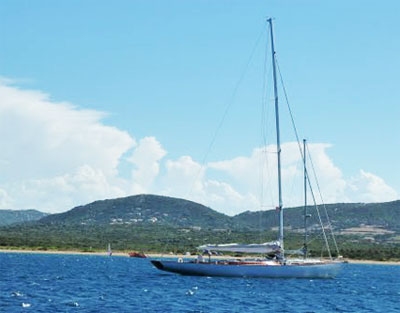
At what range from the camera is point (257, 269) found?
85625 millimetres

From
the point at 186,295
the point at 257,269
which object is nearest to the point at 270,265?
the point at 257,269

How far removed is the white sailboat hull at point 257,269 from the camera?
86000mm

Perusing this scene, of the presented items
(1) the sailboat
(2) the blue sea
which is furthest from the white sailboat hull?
(2) the blue sea

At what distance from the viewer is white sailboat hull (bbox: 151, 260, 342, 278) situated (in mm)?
86000

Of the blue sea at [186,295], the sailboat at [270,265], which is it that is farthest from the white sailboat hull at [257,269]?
the blue sea at [186,295]

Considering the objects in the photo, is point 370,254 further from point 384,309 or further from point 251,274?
point 384,309

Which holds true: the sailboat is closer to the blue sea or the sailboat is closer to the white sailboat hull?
the white sailboat hull

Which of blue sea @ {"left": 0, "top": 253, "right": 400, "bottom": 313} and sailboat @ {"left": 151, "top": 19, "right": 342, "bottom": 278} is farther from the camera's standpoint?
sailboat @ {"left": 151, "top": 19, "right": 342, "bottom": 278}

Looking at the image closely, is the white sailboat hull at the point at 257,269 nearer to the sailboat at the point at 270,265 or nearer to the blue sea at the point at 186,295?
the sailboat at the point at 270,265

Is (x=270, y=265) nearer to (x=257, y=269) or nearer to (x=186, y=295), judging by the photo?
(x=257, y=269)

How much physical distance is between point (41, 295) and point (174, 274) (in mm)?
38726

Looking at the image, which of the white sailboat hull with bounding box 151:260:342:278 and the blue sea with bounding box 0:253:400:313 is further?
the white sailboat hull with bounding box 151:260:342:278

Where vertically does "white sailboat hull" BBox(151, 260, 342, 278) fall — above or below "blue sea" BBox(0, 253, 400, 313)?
above

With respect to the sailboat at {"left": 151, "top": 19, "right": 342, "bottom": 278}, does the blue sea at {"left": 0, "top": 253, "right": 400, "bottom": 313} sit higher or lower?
lower
